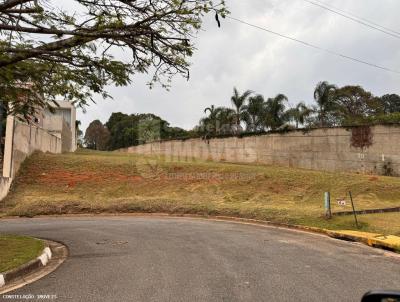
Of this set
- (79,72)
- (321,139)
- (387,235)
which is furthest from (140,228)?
(321,139)

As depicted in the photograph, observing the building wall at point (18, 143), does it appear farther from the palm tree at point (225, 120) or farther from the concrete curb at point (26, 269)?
the palm tree at point (225, 120)

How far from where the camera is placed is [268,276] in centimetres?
810

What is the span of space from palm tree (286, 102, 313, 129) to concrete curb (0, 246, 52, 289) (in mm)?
33378

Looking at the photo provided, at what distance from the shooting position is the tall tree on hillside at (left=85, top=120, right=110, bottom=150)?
107625 millimetres

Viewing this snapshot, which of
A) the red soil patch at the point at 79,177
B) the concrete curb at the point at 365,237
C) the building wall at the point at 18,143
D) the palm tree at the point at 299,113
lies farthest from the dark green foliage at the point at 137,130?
the concrete curb at the point at 365,237

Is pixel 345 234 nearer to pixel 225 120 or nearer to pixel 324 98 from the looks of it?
pixel 324 98

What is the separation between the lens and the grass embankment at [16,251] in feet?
29.6

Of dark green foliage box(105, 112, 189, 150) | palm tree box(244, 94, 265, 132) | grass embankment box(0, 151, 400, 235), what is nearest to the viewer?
grass embankment box(0, 151, 400, 235)

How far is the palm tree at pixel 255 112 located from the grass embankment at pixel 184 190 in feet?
53.8

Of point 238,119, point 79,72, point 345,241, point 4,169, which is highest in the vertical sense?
point 238,119

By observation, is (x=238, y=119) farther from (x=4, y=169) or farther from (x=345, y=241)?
(x=345, y=241)

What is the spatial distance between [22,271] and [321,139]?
29.5 metres

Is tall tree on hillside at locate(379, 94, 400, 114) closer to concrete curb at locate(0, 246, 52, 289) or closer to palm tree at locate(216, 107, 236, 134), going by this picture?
palm tree at locate(216, 107, 236, 134)

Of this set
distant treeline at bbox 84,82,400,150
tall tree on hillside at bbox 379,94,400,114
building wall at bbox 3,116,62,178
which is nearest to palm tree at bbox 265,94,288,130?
distant treeline at bbox 84,82,400,150
